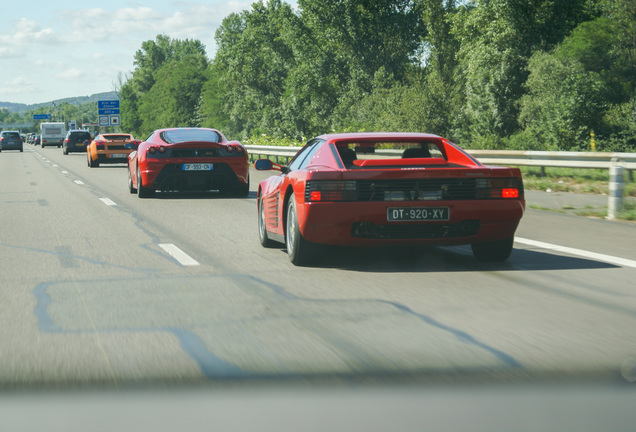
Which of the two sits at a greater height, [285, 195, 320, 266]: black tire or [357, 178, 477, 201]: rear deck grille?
[357, 178, 477, 201]: rear deck grille

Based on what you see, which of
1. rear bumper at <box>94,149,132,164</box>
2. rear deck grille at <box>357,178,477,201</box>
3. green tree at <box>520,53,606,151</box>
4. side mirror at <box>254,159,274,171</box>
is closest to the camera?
rear deck grille at <box>357,178,477,201</box>

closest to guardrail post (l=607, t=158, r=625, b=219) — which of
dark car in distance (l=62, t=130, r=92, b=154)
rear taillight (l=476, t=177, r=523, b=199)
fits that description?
rear taillight (l=476, t=177, r=523, b=199)

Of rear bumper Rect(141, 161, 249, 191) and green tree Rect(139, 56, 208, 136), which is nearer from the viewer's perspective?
rear bumper Rect(141, 161, 249, 191)

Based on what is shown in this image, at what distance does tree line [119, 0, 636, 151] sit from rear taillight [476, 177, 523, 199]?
3005 cm

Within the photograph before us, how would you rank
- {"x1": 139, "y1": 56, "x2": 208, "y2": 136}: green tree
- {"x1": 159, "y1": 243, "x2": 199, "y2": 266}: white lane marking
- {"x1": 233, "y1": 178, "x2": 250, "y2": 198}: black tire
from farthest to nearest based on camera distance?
{"x1": 139, "y1": 56, "x2": 208, "y2": 136}: green tree < {"x1": 233, "y1": 178, "x2": 250, "y2": 198}: black tire < {"x1": 159, "y1": 243, "x2": 199, "y2": 266}: white lane marking

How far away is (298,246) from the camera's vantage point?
7.68 meters

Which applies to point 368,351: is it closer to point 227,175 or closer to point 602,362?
point 602,362

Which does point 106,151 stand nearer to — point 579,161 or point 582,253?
point 579,161

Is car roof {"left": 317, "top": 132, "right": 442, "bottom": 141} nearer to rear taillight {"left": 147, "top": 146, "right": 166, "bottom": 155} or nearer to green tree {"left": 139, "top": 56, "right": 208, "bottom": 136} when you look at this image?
rear taillight {"left": 147, "top": 146, "right": 166, "bottom": 155}

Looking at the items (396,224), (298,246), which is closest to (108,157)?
(298,246)

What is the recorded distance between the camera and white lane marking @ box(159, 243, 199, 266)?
815cm

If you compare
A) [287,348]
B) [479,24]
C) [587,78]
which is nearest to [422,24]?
[479,24]

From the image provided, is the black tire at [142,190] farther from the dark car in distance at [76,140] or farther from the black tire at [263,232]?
the dark car in distance at [76,140]

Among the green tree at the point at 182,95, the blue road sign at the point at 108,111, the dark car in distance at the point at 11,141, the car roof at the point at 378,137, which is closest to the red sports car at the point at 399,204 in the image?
the car roof at the point at 378,137
